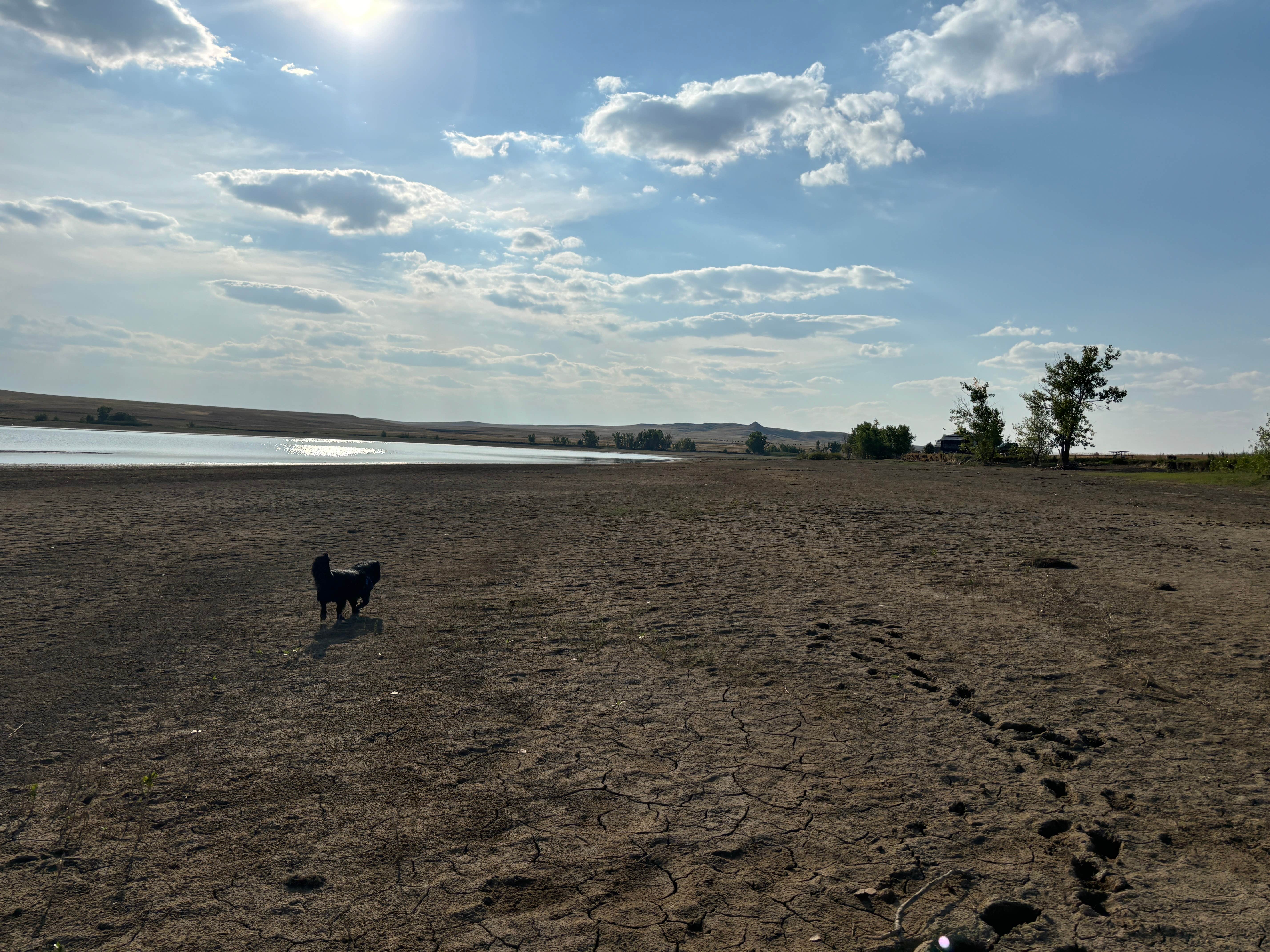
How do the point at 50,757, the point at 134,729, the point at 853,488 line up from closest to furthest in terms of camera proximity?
the point at 50,757 < the point at 134,729 < the point at 853,488

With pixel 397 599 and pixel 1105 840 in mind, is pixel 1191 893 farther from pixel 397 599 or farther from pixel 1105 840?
pixel 397 599

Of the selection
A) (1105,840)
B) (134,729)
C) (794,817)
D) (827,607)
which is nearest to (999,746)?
(1105,840)

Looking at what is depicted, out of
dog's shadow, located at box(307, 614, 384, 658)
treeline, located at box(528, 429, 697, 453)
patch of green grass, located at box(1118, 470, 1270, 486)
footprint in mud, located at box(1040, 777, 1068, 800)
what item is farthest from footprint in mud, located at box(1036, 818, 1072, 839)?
treeline, located at box(528, 429, 697, 453)

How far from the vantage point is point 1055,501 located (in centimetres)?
2698

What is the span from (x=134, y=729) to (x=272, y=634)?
9.62 feet

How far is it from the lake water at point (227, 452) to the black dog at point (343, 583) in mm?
33531

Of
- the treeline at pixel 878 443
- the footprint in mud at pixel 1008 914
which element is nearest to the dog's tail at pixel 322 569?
the footprint in mud at pixel 1008 914

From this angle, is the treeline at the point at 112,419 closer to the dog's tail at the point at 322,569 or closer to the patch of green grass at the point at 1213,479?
the dog's tail at the point at 322,569

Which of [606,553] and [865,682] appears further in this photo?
[606,553]

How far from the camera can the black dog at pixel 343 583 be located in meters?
9.16

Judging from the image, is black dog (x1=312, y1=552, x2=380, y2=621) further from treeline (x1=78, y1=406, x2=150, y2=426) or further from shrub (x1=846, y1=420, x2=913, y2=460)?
treeline (x1=78, y1=406, x2=150, y2=426)

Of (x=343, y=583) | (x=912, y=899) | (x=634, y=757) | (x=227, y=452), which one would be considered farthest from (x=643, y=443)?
(x=912, y=899)

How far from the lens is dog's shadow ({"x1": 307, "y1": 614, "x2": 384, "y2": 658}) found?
8328 mm

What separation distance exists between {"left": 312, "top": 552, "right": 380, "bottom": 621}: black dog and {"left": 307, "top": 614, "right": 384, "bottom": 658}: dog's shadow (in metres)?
0.20
